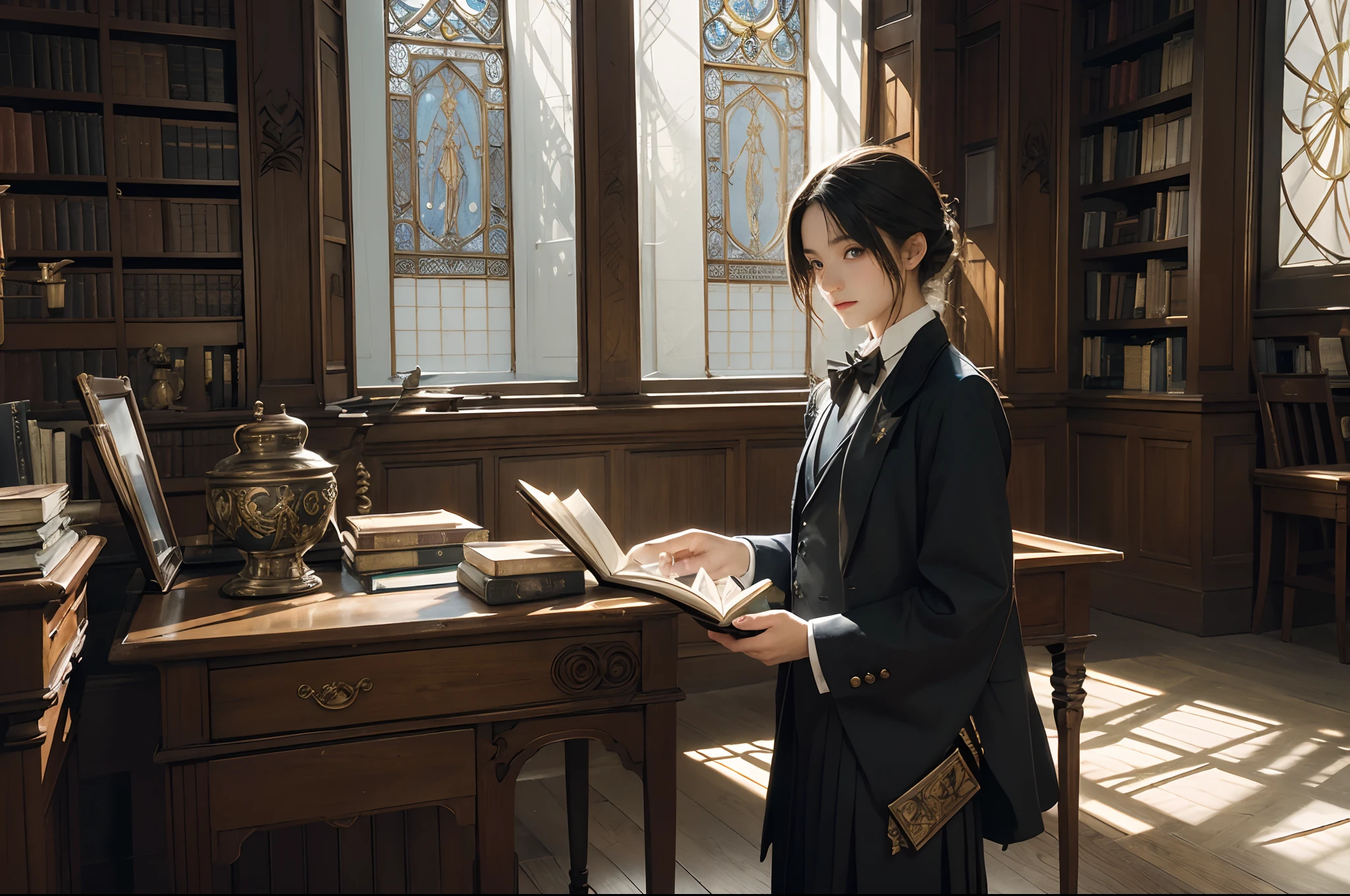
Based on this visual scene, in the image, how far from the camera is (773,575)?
5.29ft

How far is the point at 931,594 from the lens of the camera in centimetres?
125

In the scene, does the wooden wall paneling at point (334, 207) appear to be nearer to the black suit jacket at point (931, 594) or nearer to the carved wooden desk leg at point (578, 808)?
the carved wooden desk leg at point (578, 808)

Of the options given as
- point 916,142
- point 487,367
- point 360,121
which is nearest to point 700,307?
point 487,367

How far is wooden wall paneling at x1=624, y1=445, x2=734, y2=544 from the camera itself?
4113 millimetres

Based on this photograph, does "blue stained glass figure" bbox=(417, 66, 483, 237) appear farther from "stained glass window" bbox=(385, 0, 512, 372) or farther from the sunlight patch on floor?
the sunlight patch on floor

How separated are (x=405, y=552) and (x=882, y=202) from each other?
0.98 metres

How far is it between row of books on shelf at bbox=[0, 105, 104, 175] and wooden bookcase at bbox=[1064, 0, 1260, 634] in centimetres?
420

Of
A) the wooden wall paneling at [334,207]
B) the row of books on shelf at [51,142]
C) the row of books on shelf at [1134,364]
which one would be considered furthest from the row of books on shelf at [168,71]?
the row of books on shelf at [1134,364]

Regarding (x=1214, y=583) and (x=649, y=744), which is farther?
(x=1214, y=583)

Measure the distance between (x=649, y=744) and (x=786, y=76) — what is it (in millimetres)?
3821

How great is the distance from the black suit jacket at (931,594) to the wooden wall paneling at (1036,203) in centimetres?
373

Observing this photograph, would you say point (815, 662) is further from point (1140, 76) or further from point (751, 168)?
point (1140, 76)

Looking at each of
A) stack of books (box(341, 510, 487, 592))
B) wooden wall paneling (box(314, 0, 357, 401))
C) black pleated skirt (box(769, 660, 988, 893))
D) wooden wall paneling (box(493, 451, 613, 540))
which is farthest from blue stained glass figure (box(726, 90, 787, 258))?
black pleated skirt (box(769, 660, 988, 893))

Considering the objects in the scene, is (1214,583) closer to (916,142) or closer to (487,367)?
(916,142)
